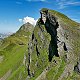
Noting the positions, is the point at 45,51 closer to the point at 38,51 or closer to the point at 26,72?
the point at 38,51

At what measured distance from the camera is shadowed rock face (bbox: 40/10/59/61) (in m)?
111

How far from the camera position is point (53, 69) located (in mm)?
105875

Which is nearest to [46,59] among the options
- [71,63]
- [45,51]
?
[45,51]

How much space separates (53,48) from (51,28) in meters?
10.2

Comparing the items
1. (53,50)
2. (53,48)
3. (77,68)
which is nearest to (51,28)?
(53,48)

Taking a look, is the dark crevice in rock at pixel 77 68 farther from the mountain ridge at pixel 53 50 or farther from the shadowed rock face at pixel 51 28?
the shadowed rock face at pixel 51 28

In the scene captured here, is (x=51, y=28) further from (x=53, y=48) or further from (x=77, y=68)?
(x=77, y=68)

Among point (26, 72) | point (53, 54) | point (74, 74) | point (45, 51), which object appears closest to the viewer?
point (74, 74)

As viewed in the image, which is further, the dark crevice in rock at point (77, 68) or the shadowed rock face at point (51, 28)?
the shadowed rock face at point (51, 28)

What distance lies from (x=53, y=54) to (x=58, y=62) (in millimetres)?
9469

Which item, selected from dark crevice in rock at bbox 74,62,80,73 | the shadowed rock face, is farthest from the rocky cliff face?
dark crevice in rock at bbox 74,62,80,73

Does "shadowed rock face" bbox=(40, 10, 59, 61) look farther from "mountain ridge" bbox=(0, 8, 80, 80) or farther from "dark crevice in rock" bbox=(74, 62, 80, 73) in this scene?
"dark crevice in rock" bbox=(74, 62, 80, 73)

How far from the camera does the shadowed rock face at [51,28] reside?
111 m

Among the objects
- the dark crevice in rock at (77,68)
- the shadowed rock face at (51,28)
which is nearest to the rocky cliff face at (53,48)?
the shadowed rock face at (51,28)
